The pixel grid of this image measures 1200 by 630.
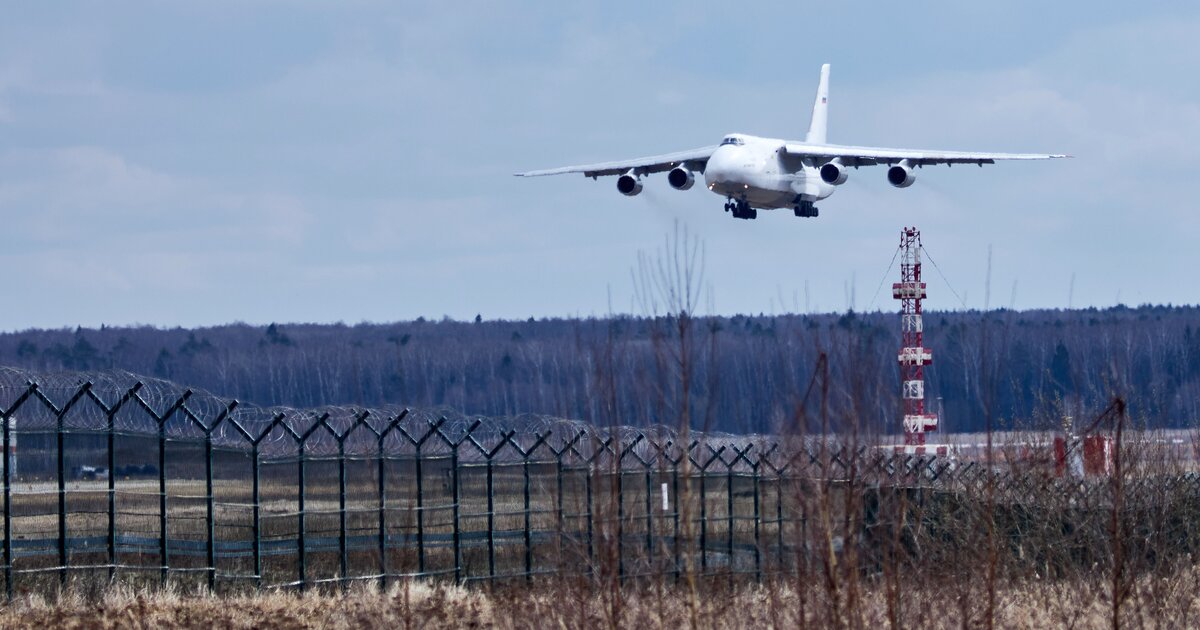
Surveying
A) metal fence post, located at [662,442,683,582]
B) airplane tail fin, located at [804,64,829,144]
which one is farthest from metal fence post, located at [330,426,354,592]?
airplane tail fin, located at [804,64,829,144]

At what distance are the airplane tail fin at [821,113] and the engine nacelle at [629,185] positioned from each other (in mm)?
23885

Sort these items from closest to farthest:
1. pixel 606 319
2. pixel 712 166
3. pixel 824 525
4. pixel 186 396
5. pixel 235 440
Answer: pixel 824 525
pixel 606 319
pixel 186 396
pixel 235 440
pixel 712 166

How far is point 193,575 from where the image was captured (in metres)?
19.1

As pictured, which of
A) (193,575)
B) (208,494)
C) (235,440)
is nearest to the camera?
(208,494)

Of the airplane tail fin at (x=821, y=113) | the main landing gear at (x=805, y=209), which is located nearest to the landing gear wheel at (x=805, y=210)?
the main landing gear at (x=805, y=209)

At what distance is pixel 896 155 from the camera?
47.2 meters

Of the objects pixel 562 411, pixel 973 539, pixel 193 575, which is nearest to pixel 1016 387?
pixel 973 539

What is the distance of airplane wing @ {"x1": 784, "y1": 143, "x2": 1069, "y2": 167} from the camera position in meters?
46.4

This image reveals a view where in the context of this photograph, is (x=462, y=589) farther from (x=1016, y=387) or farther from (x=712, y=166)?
(x=712, y=166)

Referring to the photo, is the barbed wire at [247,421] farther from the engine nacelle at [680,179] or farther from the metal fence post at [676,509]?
the engine nacelle at [680,179]

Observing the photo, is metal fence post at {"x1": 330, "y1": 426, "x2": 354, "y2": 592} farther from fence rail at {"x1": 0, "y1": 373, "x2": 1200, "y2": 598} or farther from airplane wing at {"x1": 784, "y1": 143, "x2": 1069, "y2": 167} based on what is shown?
airplane wing at {"x1": 784, "y1": 143, "x2": 1069, "y2": 167}

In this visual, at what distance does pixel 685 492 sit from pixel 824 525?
74 centimetres

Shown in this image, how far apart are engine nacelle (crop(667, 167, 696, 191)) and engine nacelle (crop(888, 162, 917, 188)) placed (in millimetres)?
5441

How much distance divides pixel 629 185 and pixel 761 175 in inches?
141
